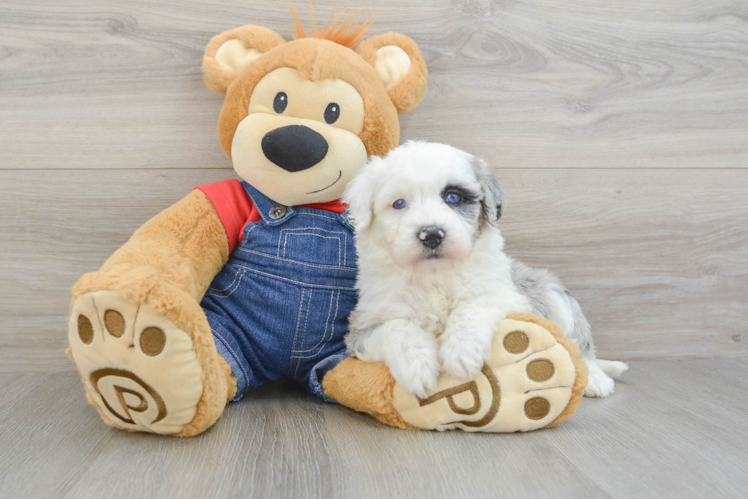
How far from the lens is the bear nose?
4.14 feet

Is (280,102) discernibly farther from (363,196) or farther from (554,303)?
→ (554,303)

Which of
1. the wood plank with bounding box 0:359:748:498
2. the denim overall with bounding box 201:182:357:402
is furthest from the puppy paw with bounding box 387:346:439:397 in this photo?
the denim overall with bounding box 201:182:357:402

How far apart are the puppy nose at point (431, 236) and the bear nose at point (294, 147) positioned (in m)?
0.36

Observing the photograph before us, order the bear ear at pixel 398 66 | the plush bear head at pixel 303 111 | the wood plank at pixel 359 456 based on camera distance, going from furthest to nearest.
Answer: the bear ear at pixel 398 66, the plush bear head at pixel 303 111, the wood plank at pixel 359 456

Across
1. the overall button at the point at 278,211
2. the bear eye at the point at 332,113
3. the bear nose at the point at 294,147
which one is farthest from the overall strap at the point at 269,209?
the bear eye at the point at 332,113

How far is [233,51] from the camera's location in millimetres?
1443

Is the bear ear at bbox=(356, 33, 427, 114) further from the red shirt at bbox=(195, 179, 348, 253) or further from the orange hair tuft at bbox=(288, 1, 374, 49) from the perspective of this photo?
the red shirt at bbox=(195, 179, 348, 253)

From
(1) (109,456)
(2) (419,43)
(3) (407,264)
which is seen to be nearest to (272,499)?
(1) (109,456)

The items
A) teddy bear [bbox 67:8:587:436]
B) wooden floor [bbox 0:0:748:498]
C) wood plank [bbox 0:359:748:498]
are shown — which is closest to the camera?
wood plank [bbox 0:359:748:498]

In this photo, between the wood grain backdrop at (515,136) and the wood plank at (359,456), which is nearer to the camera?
the wood plank at (359,456)

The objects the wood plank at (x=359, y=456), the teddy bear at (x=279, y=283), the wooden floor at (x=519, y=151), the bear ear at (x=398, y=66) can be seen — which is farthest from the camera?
the wooden floor at (x=519, y=151)

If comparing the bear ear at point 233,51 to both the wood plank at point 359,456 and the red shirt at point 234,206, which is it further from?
the wood plank at point 359,456

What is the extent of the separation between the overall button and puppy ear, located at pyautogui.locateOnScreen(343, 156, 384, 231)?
216 mm

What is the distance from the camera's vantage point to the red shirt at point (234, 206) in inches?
54.6
